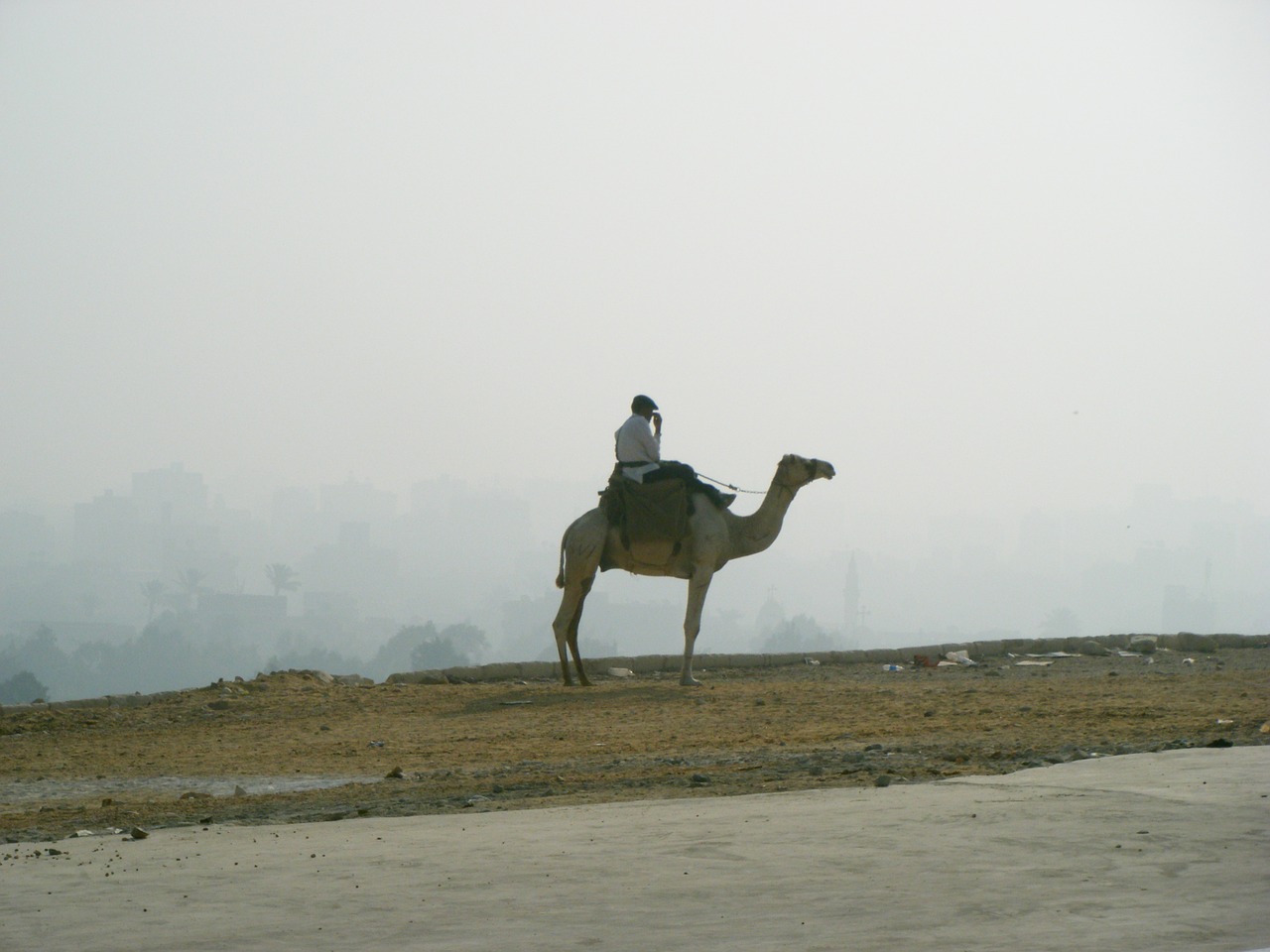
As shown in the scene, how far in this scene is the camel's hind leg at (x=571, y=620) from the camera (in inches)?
744

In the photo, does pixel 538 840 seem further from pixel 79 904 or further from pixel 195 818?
pixel 195 818

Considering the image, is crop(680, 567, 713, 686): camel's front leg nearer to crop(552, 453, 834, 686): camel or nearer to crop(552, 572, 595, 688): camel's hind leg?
crop(552, 453, 834, 686): camel

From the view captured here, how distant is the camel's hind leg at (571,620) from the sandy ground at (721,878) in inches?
415

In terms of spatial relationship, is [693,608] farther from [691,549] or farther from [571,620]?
[571,620]

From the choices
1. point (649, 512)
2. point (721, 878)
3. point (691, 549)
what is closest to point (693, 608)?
point (691, 549)

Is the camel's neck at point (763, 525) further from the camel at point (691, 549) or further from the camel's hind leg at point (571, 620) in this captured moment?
the camel's hind leg at point (571, 620)

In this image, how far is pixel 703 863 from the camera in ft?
21.4

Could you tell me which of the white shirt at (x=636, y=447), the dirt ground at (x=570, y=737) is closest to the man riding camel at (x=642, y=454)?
the white shirt at (x=636, y=447)

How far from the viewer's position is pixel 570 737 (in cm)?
1380

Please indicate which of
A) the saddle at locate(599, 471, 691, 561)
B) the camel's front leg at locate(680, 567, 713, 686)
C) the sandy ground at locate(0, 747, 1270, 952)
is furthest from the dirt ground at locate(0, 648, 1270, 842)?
the saddle at locate(599, 471, 691, 561)

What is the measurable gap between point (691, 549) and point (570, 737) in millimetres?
5113

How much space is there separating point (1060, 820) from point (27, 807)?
23.2 feet

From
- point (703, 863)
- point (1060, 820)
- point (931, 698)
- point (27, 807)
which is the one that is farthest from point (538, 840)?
point (931, 698)

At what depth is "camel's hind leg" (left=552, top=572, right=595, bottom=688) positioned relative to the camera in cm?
1889
